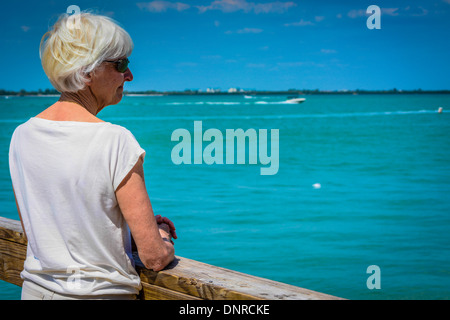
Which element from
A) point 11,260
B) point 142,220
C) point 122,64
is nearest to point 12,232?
point 11,260

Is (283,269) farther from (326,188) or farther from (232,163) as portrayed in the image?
(232,163)

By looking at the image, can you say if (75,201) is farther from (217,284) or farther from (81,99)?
(217,284)

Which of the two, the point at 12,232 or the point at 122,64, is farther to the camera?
the point at 12,232

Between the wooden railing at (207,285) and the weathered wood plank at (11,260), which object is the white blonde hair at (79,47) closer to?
the wooden railing at (207,285)

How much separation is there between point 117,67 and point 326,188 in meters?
13.5

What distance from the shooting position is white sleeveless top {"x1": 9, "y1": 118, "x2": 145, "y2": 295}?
1.49 m

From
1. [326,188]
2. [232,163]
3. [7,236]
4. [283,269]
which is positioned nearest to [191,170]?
[232,163]

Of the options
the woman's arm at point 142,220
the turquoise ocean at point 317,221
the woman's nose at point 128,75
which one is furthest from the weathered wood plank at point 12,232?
the turquoise ocean at point 317,221

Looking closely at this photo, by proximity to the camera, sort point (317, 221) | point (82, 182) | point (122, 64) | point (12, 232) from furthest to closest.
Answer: point (317, 221) → point (12, 232) → point (122, 64) → point (82, 182)

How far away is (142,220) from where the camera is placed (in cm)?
156

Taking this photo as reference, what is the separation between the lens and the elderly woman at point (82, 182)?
1.50 m

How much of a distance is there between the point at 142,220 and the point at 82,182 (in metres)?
0.21
